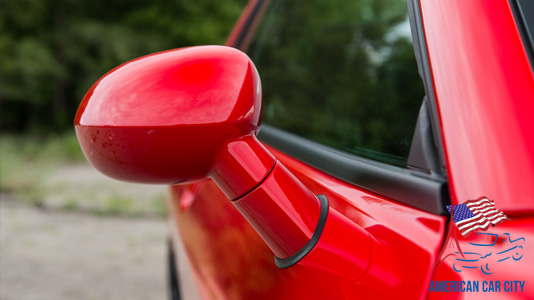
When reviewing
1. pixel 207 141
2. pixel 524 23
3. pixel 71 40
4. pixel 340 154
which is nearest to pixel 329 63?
→ pixel 340 154

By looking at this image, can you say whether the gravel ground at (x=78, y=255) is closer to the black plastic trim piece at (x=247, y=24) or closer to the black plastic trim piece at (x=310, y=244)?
the black plastic trim piece at (x=247, y=24)

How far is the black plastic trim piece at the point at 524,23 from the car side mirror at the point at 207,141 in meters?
0.34

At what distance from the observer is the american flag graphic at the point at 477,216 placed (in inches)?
22.1

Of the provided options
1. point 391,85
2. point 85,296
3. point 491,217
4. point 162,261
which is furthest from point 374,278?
point 162,261

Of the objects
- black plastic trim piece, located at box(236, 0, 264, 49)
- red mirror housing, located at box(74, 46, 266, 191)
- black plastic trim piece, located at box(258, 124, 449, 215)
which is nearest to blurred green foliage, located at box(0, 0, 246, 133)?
black plastic trim piece, located at box(236, 0, 264, 49)

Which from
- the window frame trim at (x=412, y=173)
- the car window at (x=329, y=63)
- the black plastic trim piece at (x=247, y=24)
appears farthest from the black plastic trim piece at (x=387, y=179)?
the black plastic trim piece at (x=247, y=24)

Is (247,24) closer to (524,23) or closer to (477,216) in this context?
(524,23)

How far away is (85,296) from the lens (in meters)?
2.94

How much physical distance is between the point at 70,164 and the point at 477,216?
8.60m

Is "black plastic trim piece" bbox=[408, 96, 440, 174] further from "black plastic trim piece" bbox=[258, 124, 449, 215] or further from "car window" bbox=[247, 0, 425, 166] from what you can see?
"car window" bbox=[247, 0, 425, 166]

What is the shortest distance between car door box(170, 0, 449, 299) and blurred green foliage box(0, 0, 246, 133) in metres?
9.49

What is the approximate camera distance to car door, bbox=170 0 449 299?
2.07 feet

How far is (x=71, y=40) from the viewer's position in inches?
439

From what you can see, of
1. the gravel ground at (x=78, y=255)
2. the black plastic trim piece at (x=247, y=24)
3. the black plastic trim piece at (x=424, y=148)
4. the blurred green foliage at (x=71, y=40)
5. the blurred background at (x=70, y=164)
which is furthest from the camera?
the blurred green foliage at (x=71, y=40)
